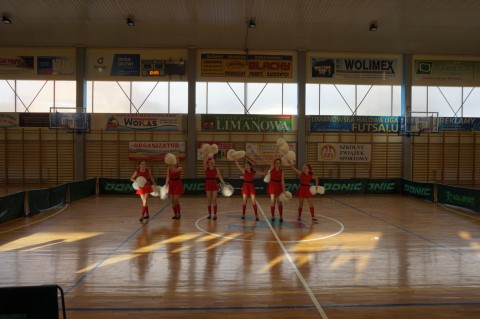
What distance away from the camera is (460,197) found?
1502cm

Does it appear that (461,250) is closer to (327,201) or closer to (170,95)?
(327,201)

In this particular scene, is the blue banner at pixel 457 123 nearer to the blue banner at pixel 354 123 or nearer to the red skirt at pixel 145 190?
the blue banner at pixel 354 123

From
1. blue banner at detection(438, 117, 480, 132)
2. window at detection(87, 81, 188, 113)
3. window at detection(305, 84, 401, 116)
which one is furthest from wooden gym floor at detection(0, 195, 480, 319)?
blue banner at detection(438, 117, 480, 132)

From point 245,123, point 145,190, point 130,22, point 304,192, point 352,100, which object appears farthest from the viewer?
point 352,100

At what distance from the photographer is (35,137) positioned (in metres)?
21.8

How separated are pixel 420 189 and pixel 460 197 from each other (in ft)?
10.8

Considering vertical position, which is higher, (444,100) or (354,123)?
(444,100)

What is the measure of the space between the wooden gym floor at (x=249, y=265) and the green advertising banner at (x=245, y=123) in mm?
10109

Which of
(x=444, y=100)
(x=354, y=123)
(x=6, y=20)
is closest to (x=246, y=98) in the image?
(x=354, y=123)

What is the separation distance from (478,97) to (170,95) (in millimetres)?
18948

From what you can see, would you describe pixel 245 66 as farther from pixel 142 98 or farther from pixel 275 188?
pixel 275 188

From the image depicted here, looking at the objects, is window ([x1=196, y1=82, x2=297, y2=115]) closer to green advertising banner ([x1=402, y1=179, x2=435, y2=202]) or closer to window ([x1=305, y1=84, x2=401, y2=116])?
window ([x1=305, y1=84, x2=401, y2=116])

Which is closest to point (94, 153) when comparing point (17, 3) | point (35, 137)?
point (35, 137)

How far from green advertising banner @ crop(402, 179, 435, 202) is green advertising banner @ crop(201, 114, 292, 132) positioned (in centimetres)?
734
